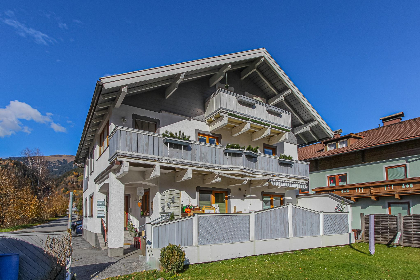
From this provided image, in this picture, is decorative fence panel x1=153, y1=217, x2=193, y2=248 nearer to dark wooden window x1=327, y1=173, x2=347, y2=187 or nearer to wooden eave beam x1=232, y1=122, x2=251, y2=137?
wooden eave beam x1=232, y1=122, x2=251, y2=137

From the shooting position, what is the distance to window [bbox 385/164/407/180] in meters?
21.7

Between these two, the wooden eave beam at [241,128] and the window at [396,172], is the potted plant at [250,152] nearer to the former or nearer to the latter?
the wooden eave beam at [241,128]

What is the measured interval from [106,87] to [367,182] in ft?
64.5

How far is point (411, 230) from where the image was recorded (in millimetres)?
16156

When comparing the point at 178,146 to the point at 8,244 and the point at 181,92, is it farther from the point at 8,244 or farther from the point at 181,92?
the point at 8,244

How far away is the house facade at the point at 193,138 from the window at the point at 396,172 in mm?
4880

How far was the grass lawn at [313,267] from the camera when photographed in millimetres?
10352

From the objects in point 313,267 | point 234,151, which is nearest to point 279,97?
point 234,151

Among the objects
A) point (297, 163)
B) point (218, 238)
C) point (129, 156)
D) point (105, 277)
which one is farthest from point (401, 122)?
point (105, 277)

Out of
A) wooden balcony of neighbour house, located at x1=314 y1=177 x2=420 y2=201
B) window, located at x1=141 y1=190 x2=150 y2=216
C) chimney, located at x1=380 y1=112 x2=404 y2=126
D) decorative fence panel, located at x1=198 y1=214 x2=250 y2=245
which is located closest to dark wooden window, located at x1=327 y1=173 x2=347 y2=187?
wooden balcony of neighbour house, located at x1=314 y1=177 x2=420 y2=201

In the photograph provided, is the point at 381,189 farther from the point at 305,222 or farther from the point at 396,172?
the point at 305,222

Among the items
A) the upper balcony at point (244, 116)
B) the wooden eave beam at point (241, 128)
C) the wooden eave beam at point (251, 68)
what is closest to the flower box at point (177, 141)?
the upper balcony at point (244, 116)

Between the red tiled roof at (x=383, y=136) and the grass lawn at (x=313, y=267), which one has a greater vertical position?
the red tiled roof at (x=383, y=136)

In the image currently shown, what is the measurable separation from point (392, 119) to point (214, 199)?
1820 cm
